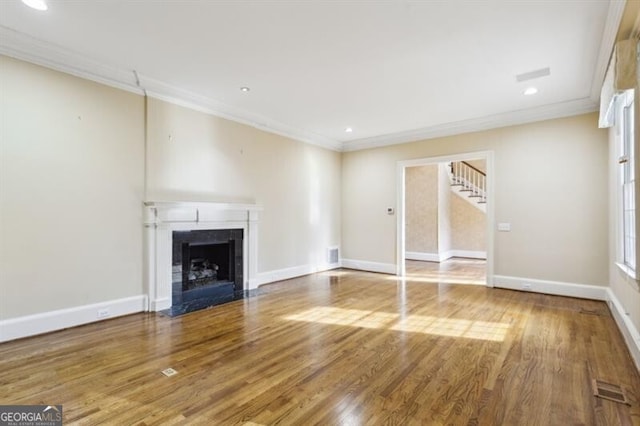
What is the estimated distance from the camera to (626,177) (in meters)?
3.14

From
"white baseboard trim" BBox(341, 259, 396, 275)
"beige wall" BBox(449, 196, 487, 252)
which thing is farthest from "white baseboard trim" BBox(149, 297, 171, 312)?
"beige wall" BBox(449, 196, 487, 252)

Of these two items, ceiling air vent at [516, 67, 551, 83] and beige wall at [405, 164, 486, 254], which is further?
beige wall at [405, 164, 486, 254]

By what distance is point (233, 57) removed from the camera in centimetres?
341

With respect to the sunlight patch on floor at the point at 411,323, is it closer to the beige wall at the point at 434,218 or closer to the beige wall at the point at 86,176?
the beige wall at the point at 86,176

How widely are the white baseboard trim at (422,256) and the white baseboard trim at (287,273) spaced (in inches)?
124

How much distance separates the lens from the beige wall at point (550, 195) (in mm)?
4586

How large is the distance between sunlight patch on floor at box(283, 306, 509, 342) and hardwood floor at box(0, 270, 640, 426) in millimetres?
22

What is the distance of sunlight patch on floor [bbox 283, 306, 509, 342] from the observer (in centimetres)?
332

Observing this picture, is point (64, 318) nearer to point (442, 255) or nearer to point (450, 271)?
point (450, 271)

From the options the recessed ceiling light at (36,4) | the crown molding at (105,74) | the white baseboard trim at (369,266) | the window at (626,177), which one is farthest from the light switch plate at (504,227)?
the recessed ceiling light at (36,4)

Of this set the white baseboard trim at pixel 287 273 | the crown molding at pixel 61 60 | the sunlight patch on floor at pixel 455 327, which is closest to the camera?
the crown molding at pixel 61 60

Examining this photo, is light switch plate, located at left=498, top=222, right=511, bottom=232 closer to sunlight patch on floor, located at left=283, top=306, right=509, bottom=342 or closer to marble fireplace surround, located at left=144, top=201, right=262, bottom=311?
sunlight patch on floor, located at left=283, top=306, right=509, bottom=342

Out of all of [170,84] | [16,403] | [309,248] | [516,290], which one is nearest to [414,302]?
[516,290]

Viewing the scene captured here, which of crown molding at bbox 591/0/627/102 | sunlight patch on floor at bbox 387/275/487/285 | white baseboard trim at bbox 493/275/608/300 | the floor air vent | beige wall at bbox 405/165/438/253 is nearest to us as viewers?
the floor air vent
